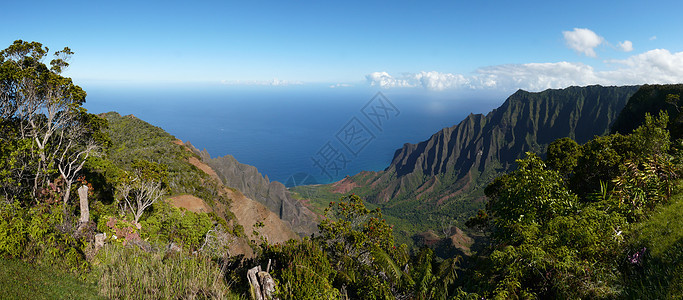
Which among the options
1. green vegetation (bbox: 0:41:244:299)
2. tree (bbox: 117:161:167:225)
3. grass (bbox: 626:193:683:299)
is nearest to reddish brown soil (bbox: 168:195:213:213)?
green vegetation (bbox: 0:41:244:299)

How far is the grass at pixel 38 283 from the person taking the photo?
7230 millimetres

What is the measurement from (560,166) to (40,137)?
36.7m

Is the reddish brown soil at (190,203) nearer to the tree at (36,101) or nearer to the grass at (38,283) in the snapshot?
the tree at (36,101)

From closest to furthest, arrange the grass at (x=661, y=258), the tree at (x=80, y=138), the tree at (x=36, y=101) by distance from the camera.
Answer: the grass at (x=661, y=258) < the tree at (x=36, y=101) < the tree at (x=80, y=138)

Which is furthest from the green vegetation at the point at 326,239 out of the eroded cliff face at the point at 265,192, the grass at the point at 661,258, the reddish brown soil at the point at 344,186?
the reddish brown soil at the point at 344,186

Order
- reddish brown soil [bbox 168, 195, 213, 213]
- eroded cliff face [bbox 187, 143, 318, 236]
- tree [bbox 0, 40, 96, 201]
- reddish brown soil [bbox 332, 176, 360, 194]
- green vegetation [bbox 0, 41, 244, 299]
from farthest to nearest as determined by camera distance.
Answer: reddish brown soil [bbox 332, 176, 360, 194], eroded cliff face [bbox 187, 143, 318, 236], reddish brown soil [bbox 168, 195, 213, 213], tree [bbox 0, 40, 96, 201], green vegetation [bbox 0, 41, 244, 299]

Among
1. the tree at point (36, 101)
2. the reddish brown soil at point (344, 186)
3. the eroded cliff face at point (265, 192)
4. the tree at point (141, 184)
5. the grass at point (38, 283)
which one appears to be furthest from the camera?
the reddish brown soil at point (344, 186)

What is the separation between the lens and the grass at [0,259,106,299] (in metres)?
7.23

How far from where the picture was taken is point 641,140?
16578 mm

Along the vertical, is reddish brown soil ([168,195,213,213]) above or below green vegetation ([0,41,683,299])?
below

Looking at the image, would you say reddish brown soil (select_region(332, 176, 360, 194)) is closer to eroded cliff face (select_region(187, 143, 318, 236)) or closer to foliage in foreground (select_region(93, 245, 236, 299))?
eroded cliff face (select_region(187, 143, 318, 236))

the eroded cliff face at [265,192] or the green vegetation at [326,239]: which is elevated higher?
the green vegetation at [326,239]

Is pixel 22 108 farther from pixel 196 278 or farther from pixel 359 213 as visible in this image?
pixel 359 213

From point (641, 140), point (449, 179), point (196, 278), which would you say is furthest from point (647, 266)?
point (449, 179)
